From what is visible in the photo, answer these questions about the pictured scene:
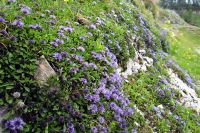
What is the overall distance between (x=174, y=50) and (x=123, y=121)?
39.4 feet

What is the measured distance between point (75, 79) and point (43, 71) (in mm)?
500

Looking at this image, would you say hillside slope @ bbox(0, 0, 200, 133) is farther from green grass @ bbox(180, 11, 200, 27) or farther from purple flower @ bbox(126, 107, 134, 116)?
green grass @ bbox(180, 11, 200, 27)

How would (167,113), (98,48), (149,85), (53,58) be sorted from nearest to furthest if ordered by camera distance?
1. (53,58)
2. (98,48)
3. (167,113)
4. (149,85)

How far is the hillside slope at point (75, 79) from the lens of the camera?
14.6 feet

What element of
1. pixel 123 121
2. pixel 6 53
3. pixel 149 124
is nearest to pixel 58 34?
pixel 6 53

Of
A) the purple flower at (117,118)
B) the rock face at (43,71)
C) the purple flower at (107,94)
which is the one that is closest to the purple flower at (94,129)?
the purple flower at (117,118)

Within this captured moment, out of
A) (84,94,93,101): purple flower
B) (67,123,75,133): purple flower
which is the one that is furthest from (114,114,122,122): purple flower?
(67,123,75,133): purple flower

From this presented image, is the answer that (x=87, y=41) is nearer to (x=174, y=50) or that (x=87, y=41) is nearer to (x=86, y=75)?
(x=86, y=75)

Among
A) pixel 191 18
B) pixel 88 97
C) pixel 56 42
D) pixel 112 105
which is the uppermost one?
pixel 56 42

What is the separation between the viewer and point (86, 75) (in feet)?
17.0

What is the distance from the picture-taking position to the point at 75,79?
196 inches

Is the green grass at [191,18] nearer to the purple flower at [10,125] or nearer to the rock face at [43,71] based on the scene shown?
the rock face at [43,71]

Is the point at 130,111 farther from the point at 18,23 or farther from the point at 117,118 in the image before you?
the point at 18,23

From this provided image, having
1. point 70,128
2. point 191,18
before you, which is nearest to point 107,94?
point 70,128
